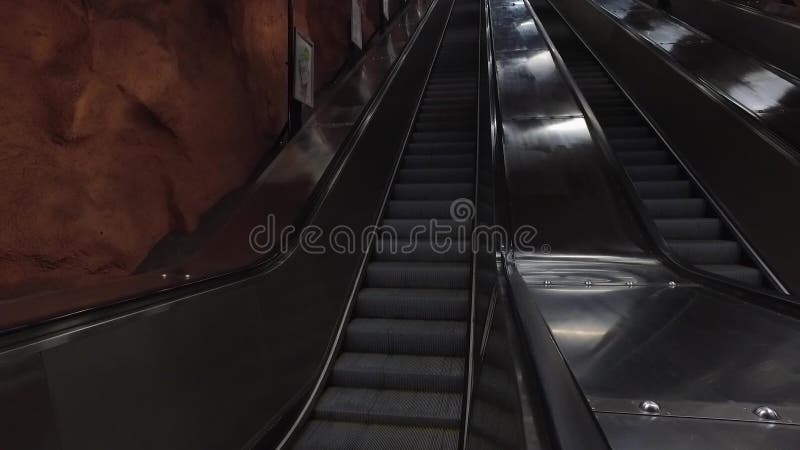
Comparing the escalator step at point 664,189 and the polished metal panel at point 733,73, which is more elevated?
the polished metal panel at point 733,73

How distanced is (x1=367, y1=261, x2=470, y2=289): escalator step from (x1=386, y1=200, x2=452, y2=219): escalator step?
72cm

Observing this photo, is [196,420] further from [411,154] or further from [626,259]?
[411,154]

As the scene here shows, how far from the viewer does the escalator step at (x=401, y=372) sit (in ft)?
9.01

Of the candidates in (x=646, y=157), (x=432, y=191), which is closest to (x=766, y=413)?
(x=432, y=191)

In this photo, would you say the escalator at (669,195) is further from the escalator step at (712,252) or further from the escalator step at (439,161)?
the escalator step at (439,161)

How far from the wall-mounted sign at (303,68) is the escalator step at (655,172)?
3440 mm

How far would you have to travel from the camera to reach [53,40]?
12.1 ft

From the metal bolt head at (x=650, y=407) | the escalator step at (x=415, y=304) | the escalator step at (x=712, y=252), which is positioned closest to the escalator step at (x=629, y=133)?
the escalator step at (x=712, y=252)

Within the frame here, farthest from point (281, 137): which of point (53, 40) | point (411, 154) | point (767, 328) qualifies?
point (767, 328)

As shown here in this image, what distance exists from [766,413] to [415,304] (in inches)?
89.6

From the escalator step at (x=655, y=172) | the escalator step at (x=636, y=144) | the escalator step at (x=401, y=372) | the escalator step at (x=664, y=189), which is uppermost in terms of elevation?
the escalator step at (x=636, y=144)

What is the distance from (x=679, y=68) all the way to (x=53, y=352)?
222 inches

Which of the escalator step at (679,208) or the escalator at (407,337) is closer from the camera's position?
the escalator at (407,337)

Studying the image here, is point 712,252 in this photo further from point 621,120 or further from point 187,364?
point 187,364
